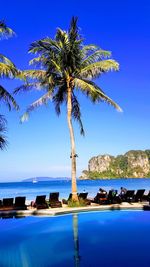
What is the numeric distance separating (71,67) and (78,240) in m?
11.8

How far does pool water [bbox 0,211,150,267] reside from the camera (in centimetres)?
1032

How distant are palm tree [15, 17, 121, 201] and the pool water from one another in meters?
4.81

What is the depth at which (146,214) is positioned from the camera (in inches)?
768

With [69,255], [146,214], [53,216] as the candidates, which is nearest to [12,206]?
[53,216]

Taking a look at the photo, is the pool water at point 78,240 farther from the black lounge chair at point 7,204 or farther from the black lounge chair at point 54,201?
the black lounge chair at point 7,204

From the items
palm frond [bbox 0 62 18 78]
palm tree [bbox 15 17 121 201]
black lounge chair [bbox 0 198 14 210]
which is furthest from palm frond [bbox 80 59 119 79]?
black lounge chair [bbox 0 198 14 210]

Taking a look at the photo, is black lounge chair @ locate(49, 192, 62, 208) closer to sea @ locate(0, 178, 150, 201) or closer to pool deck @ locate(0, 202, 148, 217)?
pool deck @ locate(0, 202, 148, 217)

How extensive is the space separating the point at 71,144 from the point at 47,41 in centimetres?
590

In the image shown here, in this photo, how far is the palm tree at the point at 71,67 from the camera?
74.0 feet

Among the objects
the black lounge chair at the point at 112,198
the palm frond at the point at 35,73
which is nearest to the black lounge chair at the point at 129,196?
the black lounge chair at the point at 112,198

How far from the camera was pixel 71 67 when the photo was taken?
22.8m

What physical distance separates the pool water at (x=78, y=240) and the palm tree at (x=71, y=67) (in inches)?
190

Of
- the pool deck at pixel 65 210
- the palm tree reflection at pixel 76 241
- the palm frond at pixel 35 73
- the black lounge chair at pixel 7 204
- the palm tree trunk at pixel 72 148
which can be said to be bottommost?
the palm tree reflection at pixel 76 241

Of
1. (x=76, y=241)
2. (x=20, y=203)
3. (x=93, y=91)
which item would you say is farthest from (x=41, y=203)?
(x=76, y=241)
